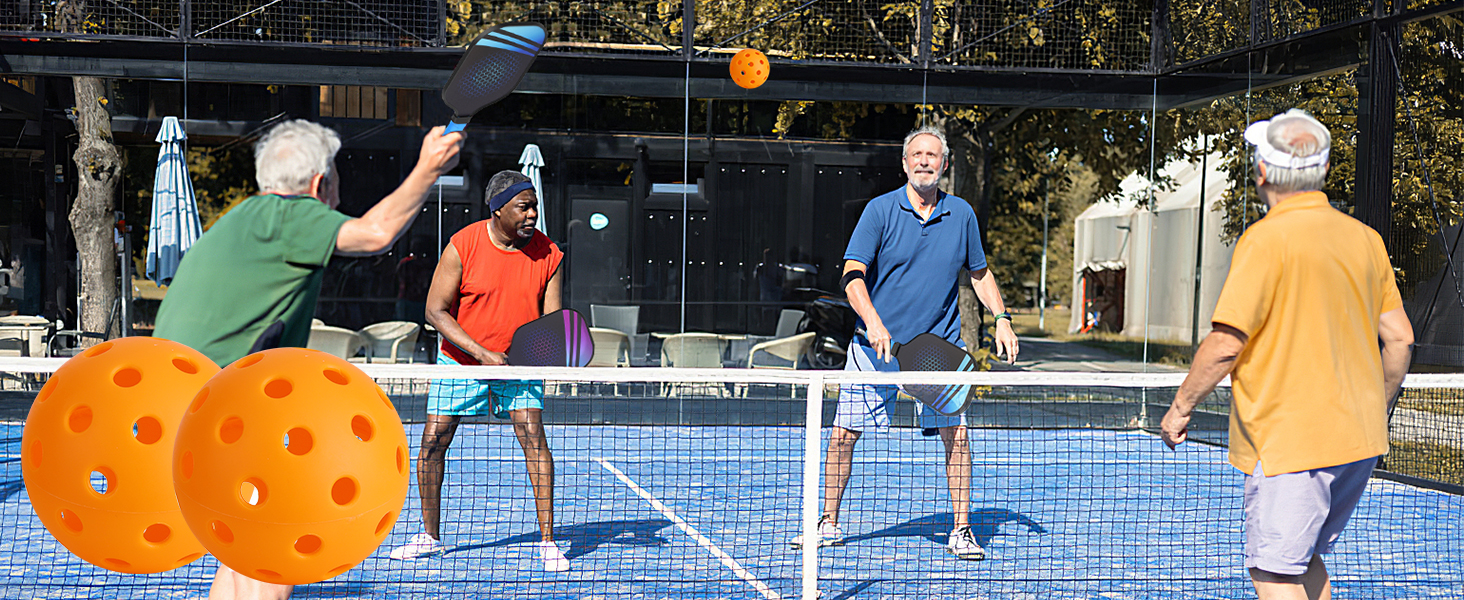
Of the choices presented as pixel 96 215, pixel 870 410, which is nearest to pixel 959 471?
pixel 870 410

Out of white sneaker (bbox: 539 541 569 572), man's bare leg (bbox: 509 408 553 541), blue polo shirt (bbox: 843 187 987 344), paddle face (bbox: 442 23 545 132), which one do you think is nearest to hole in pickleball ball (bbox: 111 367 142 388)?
paddle face (bbox: 442 23 545 132)

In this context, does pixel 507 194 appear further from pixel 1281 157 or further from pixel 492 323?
pixel 1281 157

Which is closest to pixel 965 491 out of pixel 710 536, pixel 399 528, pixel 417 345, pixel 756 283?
pixel 710 536

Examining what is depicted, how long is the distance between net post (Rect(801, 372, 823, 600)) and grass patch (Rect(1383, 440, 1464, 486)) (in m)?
5.35

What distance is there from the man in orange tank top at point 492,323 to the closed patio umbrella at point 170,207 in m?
6.03

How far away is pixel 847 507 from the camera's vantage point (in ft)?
23.4

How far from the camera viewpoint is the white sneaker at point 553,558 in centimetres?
543

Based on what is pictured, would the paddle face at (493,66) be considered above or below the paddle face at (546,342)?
above

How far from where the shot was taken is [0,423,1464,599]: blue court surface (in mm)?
5223

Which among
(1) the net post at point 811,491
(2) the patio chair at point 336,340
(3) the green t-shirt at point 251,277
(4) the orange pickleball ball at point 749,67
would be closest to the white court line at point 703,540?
(1) the net post at point 811,491

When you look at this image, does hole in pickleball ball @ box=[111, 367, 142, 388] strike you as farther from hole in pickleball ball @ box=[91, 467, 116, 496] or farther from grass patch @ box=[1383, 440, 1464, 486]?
grass patch @ box=[1383, 440, 1464, 486]

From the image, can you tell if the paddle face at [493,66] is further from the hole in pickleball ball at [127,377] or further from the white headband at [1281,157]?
the white headband at [1281,157]

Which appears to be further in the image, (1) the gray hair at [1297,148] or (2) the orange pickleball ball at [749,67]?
(2) the orange pickleball ball at [749,67]

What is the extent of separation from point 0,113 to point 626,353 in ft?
18.1
